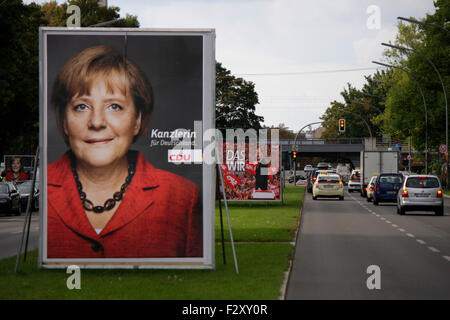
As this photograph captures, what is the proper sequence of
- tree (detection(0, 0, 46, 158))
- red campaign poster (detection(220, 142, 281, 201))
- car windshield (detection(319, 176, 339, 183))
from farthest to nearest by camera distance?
car windshield (detection(319, 176, 339, 183)), red campaign poster (detection(220, 142, 281, 201)), tree (detection(0, 0, 46, 158))

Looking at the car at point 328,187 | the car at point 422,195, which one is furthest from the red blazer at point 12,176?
the car at point 422,195

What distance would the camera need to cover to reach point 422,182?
3281 cm

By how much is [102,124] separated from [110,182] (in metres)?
0.94

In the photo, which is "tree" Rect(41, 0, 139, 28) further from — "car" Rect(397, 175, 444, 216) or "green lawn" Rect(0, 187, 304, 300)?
"green lawn" Rect(0, 187, 304, 300)

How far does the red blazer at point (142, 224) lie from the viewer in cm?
1295

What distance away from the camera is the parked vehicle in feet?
177

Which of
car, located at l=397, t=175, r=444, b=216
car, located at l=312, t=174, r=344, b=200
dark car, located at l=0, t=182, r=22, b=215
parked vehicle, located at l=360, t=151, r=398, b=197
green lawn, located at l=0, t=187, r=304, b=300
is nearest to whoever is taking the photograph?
green lawn, located at l=0, t=187, r=304, b=300

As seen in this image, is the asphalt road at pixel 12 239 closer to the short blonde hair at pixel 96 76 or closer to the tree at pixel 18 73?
the short blonde hair at pixel 96 76

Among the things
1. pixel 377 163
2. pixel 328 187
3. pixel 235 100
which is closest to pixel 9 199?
pixel 328 187

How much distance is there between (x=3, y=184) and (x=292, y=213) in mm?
14061

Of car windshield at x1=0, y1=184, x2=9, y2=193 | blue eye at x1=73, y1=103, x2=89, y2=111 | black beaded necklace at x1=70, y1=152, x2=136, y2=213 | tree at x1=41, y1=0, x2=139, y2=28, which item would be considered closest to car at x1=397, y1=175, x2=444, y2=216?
car windshield at x1=0, y1=184, x2=9, y2=193

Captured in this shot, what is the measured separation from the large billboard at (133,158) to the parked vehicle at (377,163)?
42.1 metres

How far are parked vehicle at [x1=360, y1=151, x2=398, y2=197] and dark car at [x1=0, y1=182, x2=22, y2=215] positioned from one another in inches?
972
